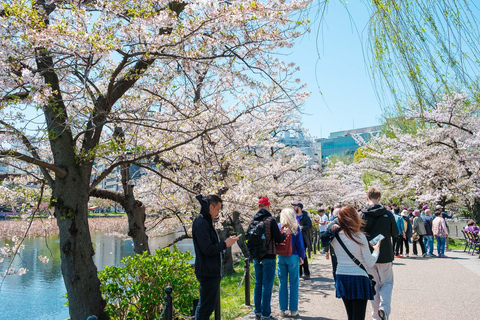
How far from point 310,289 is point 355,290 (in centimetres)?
437

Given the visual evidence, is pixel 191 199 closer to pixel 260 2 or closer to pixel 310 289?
pixel 310 289

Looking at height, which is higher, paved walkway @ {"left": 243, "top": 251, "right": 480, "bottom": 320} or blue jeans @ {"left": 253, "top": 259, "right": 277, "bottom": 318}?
blue jeans @ {"left": 253, "top": 259, "right": 277, "bottom": 318}

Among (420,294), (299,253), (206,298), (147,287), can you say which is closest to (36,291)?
(147,287)

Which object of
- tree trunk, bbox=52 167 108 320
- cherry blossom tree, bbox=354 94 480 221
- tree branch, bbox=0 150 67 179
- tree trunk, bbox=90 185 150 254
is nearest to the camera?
tree branch, bbox=0 150 67 179

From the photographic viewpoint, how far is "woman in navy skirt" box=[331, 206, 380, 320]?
4259 millimetres

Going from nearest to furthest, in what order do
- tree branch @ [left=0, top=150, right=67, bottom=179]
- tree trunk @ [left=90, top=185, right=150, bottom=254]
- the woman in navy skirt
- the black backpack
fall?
1. the woman in navy skirt
2. tree branch @ [left=0, top=150, right=67, bottom=179]
3. the black backpack
4. tree trunk @ [left=90, top=185, right=150, bottom=254]

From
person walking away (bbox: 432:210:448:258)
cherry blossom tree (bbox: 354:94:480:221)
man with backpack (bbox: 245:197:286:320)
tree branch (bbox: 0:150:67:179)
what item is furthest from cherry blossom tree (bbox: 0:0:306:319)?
cherry blossom tree (bbox: 354:94:480:221)

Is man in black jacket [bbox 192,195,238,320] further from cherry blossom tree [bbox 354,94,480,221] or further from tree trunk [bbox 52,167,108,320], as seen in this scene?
cherry blossom tree [bbox 354,94,480,221]

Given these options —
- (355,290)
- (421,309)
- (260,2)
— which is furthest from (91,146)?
(421,309)

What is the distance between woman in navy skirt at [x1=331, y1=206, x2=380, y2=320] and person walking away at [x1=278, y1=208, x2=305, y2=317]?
1.70 metres

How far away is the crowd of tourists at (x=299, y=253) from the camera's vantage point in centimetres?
436

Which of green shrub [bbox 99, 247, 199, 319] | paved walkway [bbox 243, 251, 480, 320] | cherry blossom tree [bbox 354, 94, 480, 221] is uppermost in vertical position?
cherry blossom tree [bbox 354, 94, 480, 221]

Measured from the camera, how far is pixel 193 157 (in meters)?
11.6

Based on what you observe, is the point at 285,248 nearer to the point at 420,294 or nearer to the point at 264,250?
the point at 264,250
